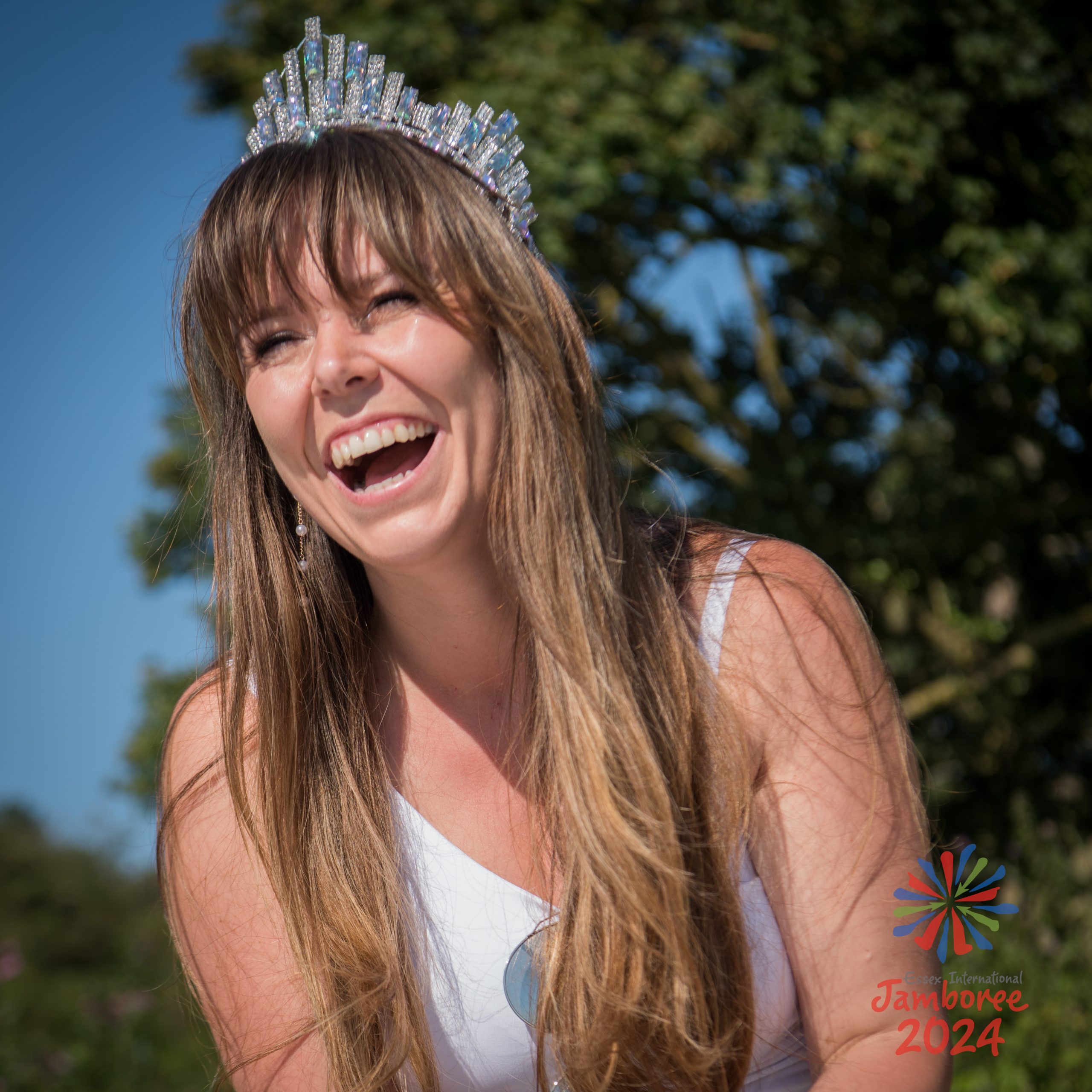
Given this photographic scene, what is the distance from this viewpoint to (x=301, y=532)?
80.0 inches

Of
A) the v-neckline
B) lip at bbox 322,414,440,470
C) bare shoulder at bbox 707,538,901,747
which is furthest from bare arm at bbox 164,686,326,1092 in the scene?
bare shoulder at bbox 707,538,901,747

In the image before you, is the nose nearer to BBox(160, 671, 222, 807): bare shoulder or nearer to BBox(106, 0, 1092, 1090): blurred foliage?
BBox(160, 671, 222, 807): bare shoulder

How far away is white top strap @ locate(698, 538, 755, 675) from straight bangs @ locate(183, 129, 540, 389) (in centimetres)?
59

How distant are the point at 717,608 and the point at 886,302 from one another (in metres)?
3.87

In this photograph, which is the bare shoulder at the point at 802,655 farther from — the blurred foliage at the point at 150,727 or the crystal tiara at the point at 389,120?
the blurred foliage at the point at 150,727

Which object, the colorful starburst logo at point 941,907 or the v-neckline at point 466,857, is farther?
the v-neckline at point 466,857

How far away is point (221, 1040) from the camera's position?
1.91 m

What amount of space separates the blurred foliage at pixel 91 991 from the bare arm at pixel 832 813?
1138mm

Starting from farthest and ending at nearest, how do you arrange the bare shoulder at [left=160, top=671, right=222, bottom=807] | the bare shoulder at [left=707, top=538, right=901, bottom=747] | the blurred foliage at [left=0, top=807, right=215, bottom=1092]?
1. the blurred foliage at [left=0, top=807, right=215, bottom=1092]
2. the bare shoulder at [left=160, top=671, right=222, bottom=807]
3. the bare shoulder at [left=707, top=538, right=901, bottom=747]

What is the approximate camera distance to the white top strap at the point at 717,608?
1.81 meters

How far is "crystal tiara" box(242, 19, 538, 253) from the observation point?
1861 mm

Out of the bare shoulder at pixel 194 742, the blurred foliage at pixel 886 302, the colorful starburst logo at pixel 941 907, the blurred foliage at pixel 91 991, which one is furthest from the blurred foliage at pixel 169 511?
the colorful starburst logo at pixel 941 907

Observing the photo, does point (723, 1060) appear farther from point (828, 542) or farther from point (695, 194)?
point (695, 194)

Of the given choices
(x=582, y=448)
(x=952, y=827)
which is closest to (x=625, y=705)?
(x=582, y=448)
